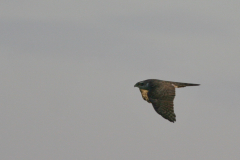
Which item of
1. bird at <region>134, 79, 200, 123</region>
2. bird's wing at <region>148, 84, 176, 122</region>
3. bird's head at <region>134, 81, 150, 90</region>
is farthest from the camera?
bird's head at <region>134, 81, 150, 90</region>

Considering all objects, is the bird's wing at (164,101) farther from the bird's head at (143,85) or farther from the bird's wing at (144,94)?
the bird's wing at (144,94)

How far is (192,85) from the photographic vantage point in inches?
2203

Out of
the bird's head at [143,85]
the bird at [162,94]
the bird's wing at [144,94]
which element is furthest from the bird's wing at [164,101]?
the bird's wing at [144,94]

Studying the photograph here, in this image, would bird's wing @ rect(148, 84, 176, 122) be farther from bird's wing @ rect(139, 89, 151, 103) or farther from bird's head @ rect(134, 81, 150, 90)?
bird's wing @ rect(139, 89, 151, 103)

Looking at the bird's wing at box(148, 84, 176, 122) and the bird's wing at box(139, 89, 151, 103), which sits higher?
the bird's wing at box(139, 89, 151, 103)

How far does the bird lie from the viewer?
174ft

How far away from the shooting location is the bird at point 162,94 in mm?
52938

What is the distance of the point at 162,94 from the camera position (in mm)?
54062

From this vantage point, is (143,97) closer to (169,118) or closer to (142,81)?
(142,81)

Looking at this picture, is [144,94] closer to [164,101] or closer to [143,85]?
[143,85]

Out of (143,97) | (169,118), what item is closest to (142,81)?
(143,97)

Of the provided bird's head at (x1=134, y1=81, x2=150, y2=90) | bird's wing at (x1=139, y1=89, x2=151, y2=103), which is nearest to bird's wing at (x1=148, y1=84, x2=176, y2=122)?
bird's head at (x1=134, y1=81, x2=150, y2=90)

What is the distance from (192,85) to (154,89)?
109 inches

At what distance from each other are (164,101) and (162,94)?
62 cm
